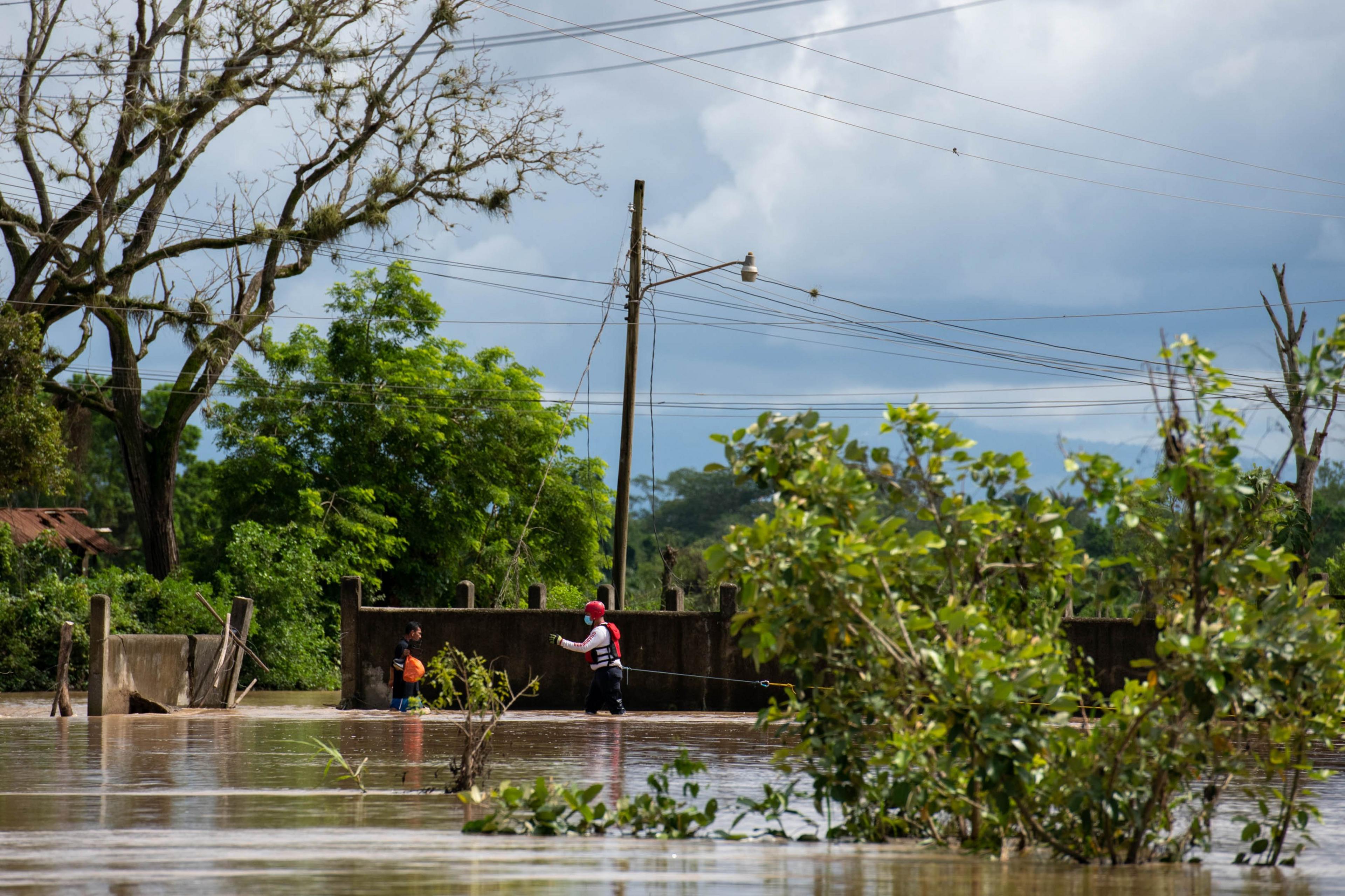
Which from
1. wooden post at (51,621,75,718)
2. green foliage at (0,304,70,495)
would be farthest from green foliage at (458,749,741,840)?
green foliage at (0,304,70,495)

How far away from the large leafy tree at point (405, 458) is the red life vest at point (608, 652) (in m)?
18.3

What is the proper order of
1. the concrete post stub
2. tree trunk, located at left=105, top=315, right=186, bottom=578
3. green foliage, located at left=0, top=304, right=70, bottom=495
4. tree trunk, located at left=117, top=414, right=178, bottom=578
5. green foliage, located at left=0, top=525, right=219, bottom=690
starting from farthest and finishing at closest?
tree trunk, located at left=117, top=414, right=178, bottom=578
tree trunk, located at left=105, top=315, right=186, bottom=578
green foliage, located at left=0, top=525, right=219, bottom=690
green foliage, located at left=0, top=304, right=70, bottom=495
the concrete post stub

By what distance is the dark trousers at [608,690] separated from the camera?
20.1 meters

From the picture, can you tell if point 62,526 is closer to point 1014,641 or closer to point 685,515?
point 1014,641

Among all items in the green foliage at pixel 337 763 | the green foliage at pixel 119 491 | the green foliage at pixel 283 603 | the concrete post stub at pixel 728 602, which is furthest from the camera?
the green foliage at pixel 119 491

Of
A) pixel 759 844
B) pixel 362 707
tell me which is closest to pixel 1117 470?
pixel 759 844

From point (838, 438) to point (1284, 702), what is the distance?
2.52 meters

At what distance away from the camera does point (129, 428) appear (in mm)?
32969

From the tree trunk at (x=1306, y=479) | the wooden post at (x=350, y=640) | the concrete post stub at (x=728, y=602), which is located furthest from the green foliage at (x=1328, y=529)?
the wooden post at (x=350, y=640)

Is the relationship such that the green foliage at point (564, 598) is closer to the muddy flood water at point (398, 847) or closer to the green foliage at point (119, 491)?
the green foliage at point (119, 491)

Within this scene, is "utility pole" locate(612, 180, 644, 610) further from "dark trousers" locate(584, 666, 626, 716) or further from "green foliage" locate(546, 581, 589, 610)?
"green foliage" locate(546, 581, 589, 610)

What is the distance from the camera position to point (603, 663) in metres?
19.9

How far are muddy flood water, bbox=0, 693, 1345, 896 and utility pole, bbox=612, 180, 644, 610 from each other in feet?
33.8

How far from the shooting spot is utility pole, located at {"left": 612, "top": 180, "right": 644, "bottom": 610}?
24125 mm
